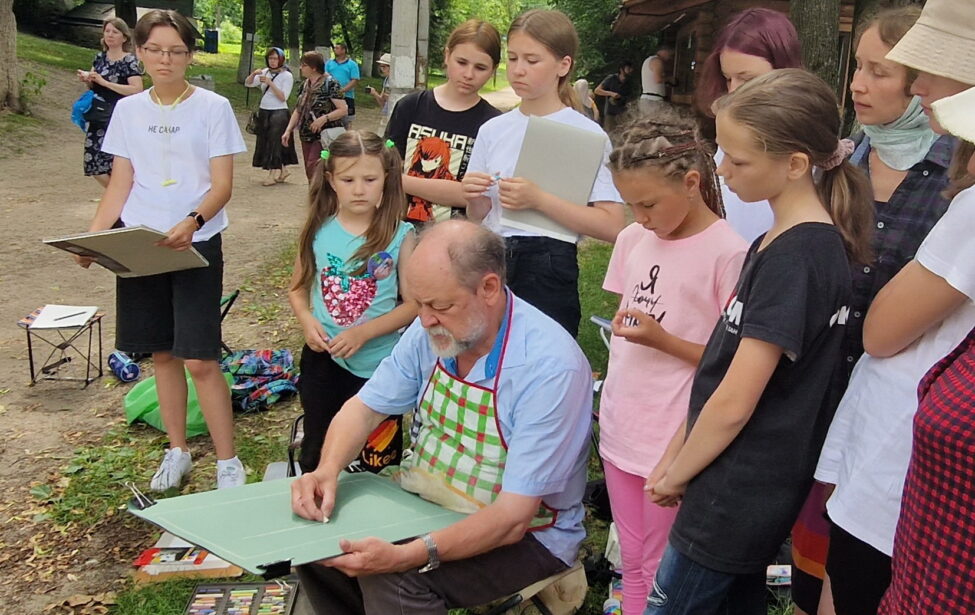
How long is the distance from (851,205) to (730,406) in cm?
51

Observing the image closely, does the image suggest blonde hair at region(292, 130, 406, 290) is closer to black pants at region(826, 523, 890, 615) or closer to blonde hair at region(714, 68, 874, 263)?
blonde hair at region(714, 68, 874, 263)

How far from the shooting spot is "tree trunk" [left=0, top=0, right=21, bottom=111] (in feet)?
41.6

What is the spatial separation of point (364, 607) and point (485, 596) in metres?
0.31

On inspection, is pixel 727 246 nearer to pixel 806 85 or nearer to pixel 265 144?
pixel 806 85

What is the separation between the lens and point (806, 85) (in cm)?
179

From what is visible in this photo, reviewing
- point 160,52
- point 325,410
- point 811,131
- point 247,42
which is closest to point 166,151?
point 160,52

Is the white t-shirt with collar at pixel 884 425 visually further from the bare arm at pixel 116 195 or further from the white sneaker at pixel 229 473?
the bare arm at pixel 116 195

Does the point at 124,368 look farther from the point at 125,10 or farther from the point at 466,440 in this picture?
the point at 125,10

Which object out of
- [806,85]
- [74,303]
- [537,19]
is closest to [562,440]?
[806,85]

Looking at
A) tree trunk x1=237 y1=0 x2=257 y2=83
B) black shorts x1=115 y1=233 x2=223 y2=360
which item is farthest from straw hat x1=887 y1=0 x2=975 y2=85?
tree trunk x1=237 y1=0 x2=257 y2=83

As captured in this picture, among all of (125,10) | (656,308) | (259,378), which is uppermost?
(125,10)

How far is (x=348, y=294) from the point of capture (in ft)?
10.5

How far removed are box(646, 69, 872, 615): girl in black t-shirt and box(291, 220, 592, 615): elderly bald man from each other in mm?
393

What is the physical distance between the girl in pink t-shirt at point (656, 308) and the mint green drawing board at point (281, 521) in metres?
0.49
